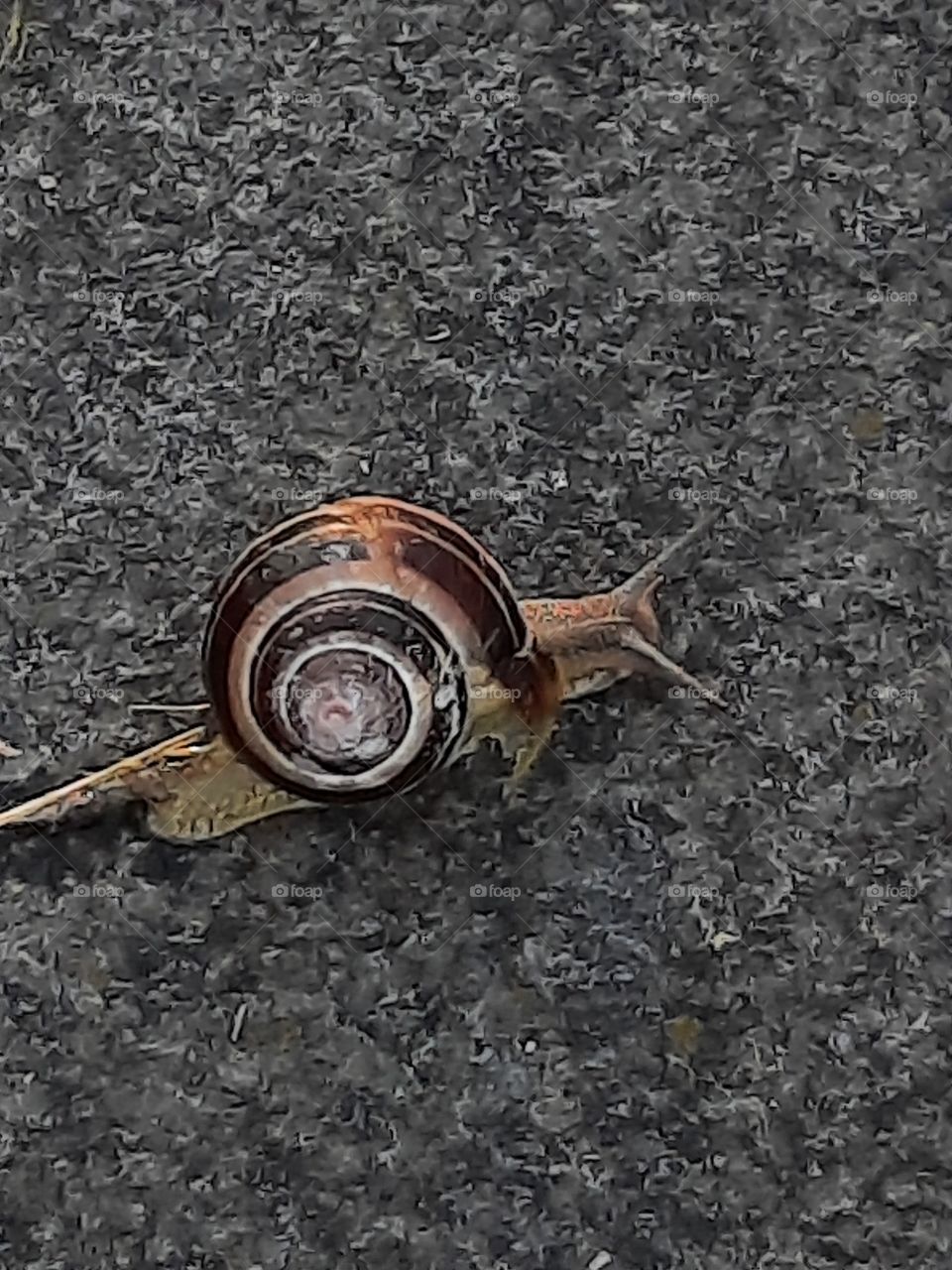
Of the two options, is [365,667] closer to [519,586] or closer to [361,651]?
[361,651]

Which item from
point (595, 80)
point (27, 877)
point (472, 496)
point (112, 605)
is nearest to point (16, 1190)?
point (27, 877)

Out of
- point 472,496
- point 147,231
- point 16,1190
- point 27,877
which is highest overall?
point 147,231

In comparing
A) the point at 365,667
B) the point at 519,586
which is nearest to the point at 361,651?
the point at 365,667

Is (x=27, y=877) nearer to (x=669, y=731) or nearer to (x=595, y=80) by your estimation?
(x=669, y=731)
